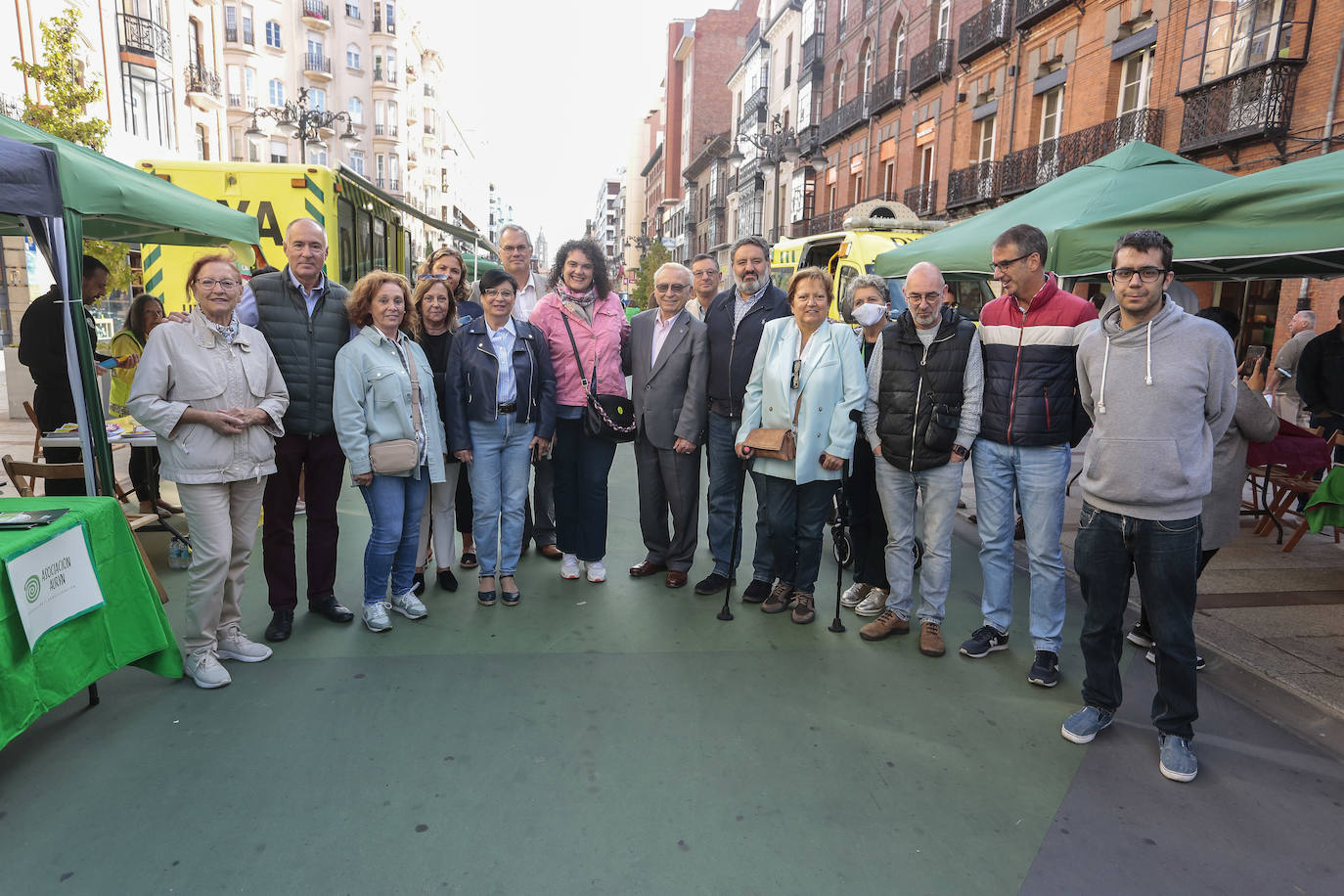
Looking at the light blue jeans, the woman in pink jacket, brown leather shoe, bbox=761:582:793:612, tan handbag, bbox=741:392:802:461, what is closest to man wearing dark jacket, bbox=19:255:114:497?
the woman in pink jacket

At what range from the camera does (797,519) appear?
4.75m

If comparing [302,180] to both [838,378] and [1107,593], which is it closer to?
[838,378]

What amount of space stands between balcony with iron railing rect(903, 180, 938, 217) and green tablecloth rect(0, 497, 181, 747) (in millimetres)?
22192

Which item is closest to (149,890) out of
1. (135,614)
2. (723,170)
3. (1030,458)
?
(135,614)

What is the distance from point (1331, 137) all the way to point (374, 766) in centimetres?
1394

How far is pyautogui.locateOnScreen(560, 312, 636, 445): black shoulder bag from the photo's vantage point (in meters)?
4.98

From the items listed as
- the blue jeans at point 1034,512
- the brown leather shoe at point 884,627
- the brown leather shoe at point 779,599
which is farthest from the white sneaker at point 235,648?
the blue jeans at point 1034,512

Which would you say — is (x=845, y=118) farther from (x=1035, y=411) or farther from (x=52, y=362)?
(x=52, y=362)

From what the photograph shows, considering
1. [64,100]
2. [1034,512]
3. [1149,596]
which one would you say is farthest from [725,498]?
[64,100]

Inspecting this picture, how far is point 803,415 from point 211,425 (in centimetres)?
294

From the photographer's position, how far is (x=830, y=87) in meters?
31.9

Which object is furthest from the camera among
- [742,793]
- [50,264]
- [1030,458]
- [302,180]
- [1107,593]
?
[302,180]

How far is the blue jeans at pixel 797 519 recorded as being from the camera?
15.2ft

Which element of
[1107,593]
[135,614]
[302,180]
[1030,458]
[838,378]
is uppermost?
[302,180]
